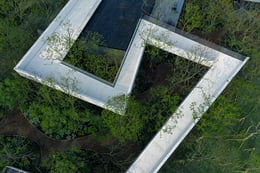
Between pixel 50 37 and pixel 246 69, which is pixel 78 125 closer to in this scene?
pixel 50 37

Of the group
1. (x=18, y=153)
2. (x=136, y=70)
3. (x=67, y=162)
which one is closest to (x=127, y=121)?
(x=136, y=70)

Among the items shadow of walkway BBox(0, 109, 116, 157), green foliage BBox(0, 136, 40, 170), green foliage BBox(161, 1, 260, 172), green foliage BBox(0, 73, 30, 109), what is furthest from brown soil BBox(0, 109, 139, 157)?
green foliage BBox(161, 1, 260, 172)

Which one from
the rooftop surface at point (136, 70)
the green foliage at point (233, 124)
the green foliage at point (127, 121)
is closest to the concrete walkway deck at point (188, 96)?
the rooftop surface at point (136, 70)

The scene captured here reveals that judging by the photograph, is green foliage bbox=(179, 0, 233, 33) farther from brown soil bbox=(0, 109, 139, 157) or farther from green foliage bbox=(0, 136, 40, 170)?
green foliage bbox=(0, 136, 40, 170)

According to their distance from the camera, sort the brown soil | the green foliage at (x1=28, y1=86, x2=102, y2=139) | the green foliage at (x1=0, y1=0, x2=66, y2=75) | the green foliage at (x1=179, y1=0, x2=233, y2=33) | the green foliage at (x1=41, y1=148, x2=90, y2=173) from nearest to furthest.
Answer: the green foliage at (x1=41, y1=148, x2=90, y2=173)
the green foliage at (x1=28, y1=86, x2=102, y2=139)
the brown soil
the green foliage at (x1=0, y1=0, x2=66, y2=75)
the green foliage at (x1=179, y1=0, x2=233, y2=33)

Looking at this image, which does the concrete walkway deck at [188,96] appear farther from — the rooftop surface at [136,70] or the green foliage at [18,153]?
the green foliage at [18,153]

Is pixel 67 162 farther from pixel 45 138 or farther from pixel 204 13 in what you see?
pixel 204 13

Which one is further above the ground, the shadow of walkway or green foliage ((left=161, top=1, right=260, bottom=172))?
green foliage ((left=161, top=1, right=260, bottom=172))
